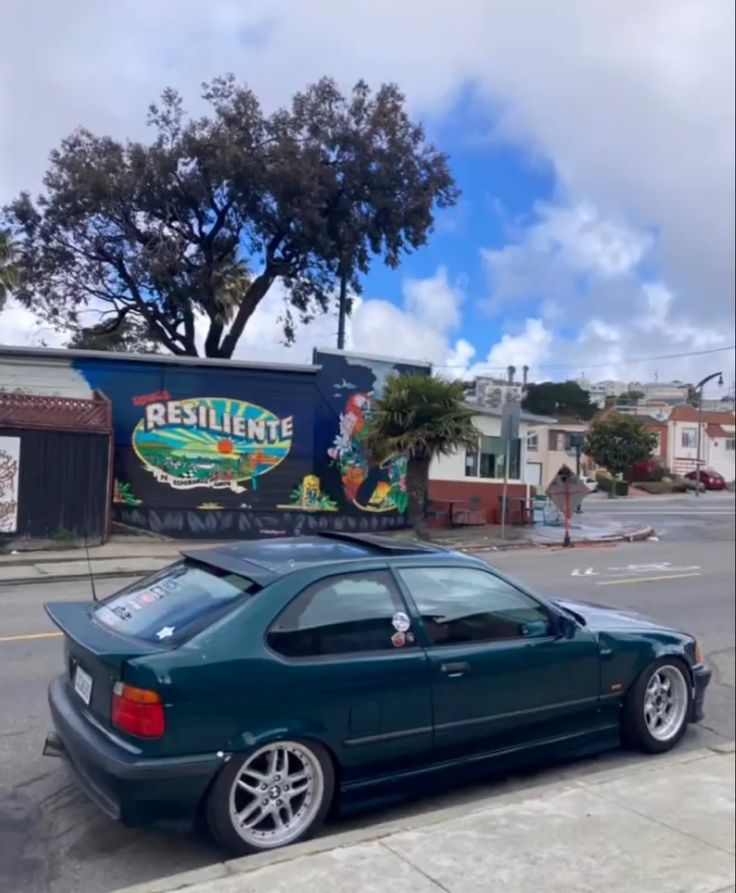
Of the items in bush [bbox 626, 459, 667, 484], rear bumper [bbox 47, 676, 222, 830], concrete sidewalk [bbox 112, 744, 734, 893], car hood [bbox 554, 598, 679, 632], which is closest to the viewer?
concrete sidewalk [bbox 112, 744, 734, 893]

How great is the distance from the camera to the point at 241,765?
3.99m

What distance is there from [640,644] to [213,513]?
2.49m

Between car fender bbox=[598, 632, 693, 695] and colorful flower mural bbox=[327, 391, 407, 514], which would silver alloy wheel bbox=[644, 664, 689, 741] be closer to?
car fender bbox=[598, 632, 693, 695]

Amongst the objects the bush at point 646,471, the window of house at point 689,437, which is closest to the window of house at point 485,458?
the bush at point 646,471

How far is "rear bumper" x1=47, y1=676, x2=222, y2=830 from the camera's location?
378 centimetres

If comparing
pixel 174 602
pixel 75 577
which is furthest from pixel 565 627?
pixel 75 577

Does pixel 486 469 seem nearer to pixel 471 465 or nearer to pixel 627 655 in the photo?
pixel 471 465

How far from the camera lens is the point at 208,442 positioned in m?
5.34

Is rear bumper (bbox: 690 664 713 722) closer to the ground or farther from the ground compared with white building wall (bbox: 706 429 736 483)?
closer to the ground

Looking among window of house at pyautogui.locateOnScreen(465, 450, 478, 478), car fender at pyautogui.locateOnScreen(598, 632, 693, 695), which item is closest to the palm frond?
window of house at pyautogui.locateOnScreen(465, 450, 478, 478)

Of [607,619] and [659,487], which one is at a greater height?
[659,487]

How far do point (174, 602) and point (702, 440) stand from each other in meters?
3.59

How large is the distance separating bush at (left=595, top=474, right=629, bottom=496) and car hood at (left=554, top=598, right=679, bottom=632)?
2147mm

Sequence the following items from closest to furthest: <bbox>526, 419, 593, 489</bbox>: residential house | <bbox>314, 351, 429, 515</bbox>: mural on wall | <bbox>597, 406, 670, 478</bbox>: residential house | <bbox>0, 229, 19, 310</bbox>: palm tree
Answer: <bbox>0, 229, 19, 310</bbox>: palm tree → <bbox>597, 406, 670, 478</bbox>: residential house → <bbox>526, 419, 593, 489</bbox>: residential house → <bbox>314, 351, 429, 515</bbox>: mural on wall
